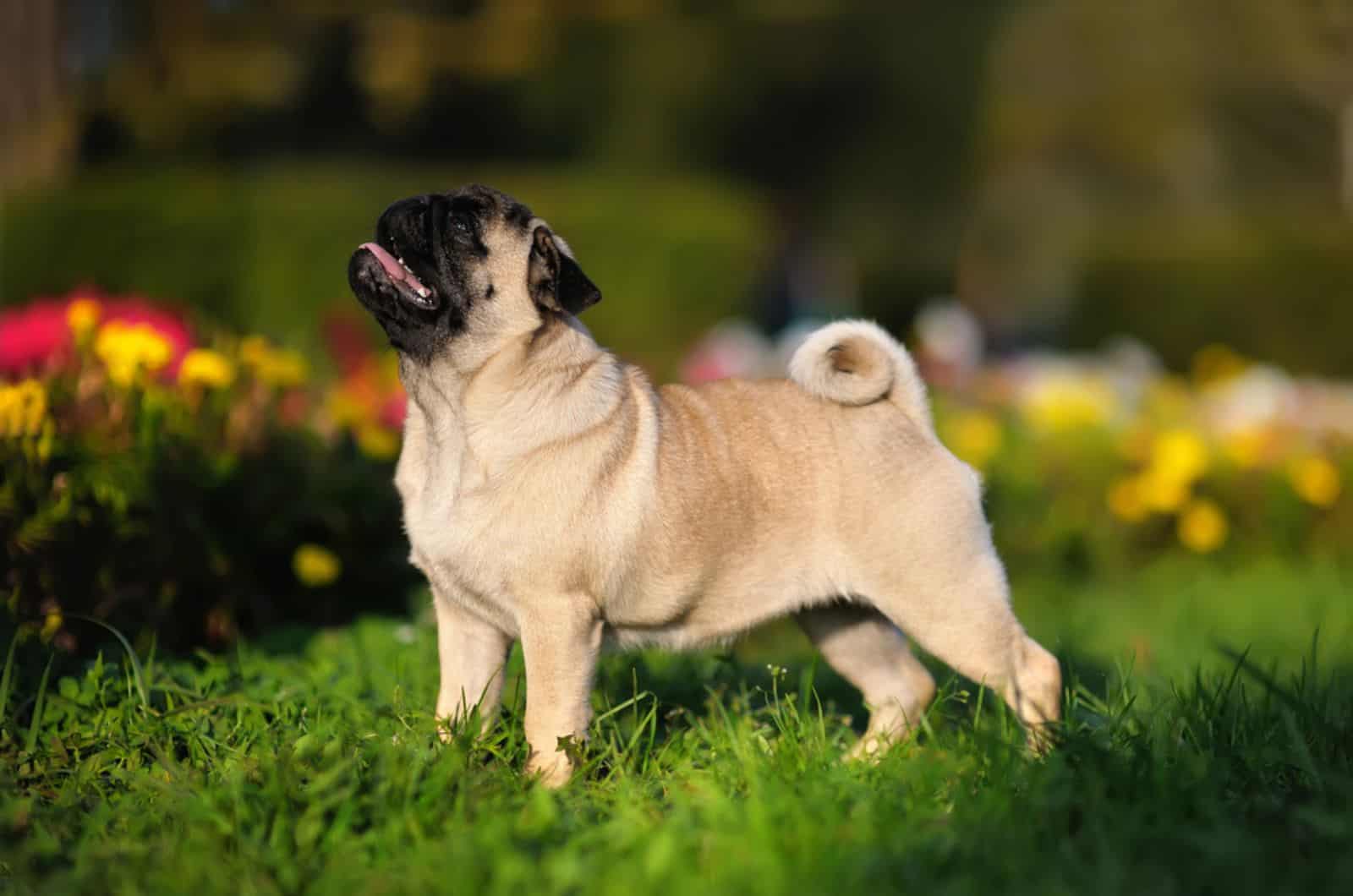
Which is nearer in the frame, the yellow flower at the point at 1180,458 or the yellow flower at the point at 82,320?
the yellow flower at the point at 82,320

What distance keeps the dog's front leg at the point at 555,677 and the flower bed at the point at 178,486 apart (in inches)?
63.3

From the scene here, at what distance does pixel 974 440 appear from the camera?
7.44 metres

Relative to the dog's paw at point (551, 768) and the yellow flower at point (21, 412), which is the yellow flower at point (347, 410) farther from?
the dog's paw at point (551, 768)

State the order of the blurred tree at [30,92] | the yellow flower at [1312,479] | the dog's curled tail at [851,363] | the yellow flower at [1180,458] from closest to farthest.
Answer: the dog's curled tail at [851,363] → the yellow flower at [1180,458] → the yellow flower at [1312,479] → the blurred tree at [30,92]

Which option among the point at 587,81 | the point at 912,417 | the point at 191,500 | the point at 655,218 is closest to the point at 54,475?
the point at 191,500

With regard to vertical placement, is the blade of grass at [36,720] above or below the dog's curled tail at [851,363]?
below

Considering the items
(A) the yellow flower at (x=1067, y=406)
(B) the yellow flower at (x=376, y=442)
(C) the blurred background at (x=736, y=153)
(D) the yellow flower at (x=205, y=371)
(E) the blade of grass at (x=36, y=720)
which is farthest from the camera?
(C) the blurred background at (x=736, y=153)

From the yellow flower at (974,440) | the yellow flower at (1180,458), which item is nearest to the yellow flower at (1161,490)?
the yellow flower at (1180,458)

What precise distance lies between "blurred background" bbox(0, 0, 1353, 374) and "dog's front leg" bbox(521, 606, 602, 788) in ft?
12.1

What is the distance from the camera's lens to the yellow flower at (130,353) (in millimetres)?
5137

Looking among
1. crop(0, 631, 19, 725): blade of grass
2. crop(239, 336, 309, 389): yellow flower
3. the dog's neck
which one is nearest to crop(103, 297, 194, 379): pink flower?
crop(239, 336, 309, 389): yellow flower

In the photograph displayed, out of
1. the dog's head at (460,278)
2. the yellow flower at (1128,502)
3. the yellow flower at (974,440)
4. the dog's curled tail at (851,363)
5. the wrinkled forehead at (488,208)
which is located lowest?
the yellow flower at (1128,502)

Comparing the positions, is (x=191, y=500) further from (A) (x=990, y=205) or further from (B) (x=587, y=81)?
(A) (x=990, y=205)

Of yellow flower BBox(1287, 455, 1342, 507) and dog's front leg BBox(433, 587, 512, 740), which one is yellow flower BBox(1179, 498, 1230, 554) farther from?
dog's front leg BBox(433, 587, 512, 740)
